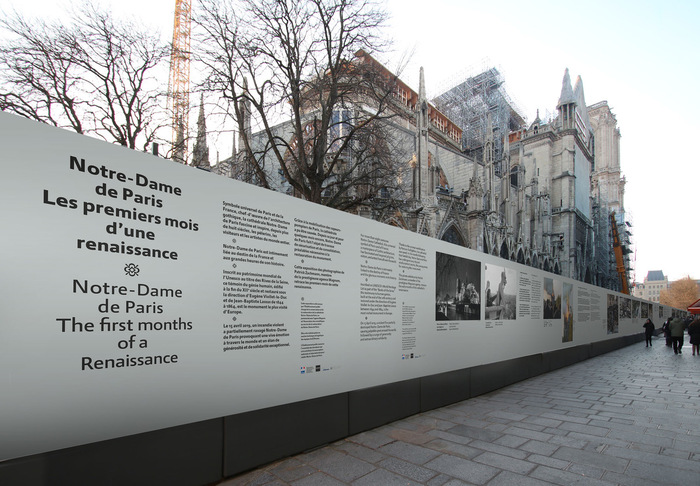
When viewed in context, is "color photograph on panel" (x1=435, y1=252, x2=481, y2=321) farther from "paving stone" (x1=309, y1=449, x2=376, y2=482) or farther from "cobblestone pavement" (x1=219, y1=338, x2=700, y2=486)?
"paving stone" (x1=309, y1=449, x2=376, y2=482)

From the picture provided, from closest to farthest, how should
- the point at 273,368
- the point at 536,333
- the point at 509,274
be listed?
the point at 273,368
the point at 509,274
the point at 536,333

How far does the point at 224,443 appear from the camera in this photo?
3080 millimetres

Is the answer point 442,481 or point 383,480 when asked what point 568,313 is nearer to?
point 442,481

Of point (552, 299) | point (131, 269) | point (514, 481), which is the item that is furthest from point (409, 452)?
point (552, 299)

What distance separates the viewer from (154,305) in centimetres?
271

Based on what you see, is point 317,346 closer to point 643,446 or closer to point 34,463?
point 34,463

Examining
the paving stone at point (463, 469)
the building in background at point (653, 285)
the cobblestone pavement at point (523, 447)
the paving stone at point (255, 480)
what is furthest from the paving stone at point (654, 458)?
the building in background at point (653, 285)

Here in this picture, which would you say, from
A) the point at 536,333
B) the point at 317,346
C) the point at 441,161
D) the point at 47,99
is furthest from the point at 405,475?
the point at 441,161

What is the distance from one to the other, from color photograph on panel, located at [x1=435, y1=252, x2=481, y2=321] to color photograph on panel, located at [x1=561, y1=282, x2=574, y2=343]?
495 cm

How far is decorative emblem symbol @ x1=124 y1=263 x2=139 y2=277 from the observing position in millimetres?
2595

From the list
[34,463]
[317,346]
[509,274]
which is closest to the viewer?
[34,463]

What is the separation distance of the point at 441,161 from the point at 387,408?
117 ft

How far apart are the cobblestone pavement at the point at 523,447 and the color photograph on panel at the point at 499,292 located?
4.52ft

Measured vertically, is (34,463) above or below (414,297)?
below
